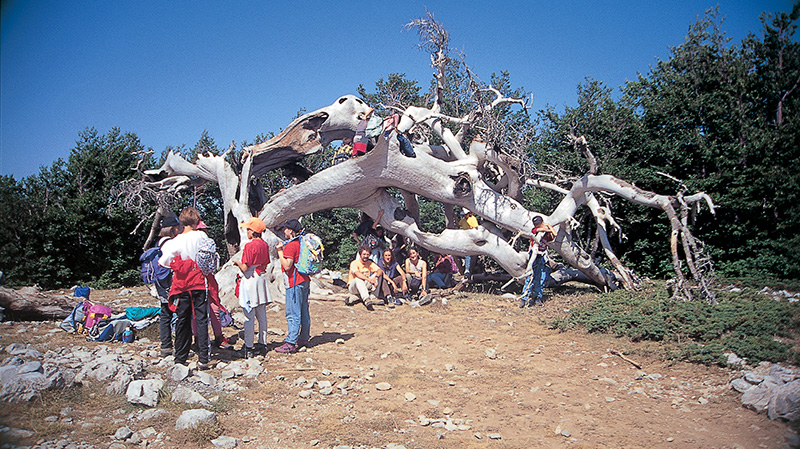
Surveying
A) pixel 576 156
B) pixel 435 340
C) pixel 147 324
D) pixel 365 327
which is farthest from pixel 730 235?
pixel 147 324

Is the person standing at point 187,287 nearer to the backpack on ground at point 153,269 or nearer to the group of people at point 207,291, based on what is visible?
the group of people at point 207,291

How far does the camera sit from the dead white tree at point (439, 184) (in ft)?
29.9


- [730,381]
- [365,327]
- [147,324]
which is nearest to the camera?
[730,381]

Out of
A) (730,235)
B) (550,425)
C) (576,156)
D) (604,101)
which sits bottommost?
(550,425)

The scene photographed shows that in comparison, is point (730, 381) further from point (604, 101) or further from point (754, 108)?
point (604, 101)

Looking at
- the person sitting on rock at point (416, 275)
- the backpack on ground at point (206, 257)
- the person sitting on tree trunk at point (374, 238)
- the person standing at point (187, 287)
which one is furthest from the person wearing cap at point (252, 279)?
the person sitting on rock at point (416, 275)

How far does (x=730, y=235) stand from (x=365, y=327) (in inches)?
282

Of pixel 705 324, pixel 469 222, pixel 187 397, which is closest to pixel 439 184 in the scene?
pixel 469 222

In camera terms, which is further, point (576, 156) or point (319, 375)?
point (576, 156)

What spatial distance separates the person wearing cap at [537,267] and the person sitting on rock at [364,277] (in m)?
2.60

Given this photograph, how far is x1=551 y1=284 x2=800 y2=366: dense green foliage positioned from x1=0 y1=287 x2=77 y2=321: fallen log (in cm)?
711

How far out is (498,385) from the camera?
4.90m

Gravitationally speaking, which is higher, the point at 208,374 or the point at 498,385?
the point at 208,374

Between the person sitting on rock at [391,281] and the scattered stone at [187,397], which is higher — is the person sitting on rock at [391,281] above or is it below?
above
